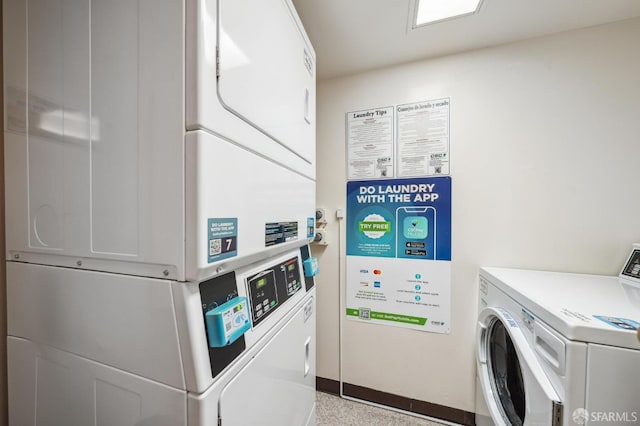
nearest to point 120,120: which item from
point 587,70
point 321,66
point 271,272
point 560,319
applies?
point 271,272

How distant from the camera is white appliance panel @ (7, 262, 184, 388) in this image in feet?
1.64

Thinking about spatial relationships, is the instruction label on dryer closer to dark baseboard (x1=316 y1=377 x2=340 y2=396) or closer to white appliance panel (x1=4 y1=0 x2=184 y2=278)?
white appliance panel (x1=4 y1=0 x2=184 y2=278)

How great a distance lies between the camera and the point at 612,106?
4.11ft

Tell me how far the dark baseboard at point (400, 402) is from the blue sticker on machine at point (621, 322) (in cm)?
115

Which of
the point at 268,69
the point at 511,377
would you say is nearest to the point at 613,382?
the point at 511,377

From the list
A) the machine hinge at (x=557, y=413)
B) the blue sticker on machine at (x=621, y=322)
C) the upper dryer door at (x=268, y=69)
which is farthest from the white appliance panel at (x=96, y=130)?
the blue sticker on machine at (x=621, y=322)

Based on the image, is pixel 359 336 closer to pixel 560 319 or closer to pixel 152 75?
pixel 560 319

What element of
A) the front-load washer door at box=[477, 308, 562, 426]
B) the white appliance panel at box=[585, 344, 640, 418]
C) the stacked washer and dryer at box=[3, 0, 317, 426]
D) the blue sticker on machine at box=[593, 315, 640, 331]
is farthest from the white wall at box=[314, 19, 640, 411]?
the stacked washer and dryer at box=[3, 0, 317, 426]

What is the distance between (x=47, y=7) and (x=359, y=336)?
80.4 inches

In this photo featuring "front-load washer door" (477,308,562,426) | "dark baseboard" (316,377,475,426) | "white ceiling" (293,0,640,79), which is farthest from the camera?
"dark baseboard" (316,377,475,426)

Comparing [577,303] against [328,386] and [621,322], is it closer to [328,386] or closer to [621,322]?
[621,322]

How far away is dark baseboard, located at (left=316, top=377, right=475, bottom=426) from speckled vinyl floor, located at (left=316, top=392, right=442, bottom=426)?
4 centimetres

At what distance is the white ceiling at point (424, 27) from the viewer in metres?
1.15

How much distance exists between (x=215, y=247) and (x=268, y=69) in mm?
581
